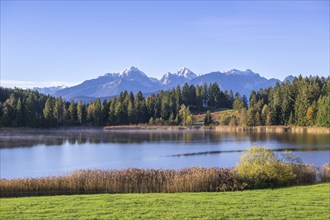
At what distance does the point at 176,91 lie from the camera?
160750 mm

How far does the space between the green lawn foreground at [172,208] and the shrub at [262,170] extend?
23.7ft

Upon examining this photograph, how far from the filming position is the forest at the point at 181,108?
116562 mm

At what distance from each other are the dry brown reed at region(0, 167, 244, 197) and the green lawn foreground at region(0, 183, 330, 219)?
7029 mm

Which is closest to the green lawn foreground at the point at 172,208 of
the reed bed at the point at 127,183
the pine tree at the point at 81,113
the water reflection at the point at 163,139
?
the reed bed at the point at 127,183

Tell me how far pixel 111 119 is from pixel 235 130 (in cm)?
4287

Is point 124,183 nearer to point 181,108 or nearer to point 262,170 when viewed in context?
point 262,170

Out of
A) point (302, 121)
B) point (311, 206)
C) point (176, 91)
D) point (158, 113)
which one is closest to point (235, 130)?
point (302, 121)

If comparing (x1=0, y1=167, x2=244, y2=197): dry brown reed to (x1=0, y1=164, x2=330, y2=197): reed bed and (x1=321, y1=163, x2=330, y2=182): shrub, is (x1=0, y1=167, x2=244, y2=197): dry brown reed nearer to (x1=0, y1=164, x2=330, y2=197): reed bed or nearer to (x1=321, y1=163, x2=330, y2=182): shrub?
(x1=0, y1=164, x2=330, y2=197): reed bed

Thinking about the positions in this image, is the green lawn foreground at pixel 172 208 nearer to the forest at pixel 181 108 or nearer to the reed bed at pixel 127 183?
the reed bed at pixel 127 183

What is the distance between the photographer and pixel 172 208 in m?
15.9

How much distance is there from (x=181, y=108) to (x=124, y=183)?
381 feet

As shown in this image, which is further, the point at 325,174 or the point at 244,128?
the point at 244,128

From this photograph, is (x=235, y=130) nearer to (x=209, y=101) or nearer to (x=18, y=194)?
(x=209, y=101)

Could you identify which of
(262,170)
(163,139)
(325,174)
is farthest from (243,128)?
(262,170)
